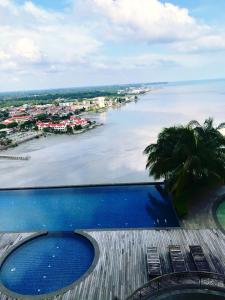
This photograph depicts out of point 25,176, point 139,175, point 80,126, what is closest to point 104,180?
point 139,175

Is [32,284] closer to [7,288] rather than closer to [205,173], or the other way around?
[7,288]

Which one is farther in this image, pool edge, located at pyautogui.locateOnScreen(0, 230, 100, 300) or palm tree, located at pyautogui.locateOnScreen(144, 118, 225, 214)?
palm tree, located at pyautogui.locateOnScreen(144, 118, 225, 214)

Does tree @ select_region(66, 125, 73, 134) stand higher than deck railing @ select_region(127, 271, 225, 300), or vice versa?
deck railing @ select_region(127, 271, 225, 300)

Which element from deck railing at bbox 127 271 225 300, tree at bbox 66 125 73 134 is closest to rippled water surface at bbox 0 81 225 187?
tree at bbox 66 125 73 134

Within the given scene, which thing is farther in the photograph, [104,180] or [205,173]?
[104,180]

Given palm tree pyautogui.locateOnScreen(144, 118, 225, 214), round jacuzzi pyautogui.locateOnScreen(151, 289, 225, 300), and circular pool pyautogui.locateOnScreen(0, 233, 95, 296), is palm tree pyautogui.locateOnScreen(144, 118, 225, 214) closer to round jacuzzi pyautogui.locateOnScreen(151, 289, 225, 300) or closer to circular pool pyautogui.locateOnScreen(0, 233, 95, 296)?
circular pool pyautogui.locateOnScreen(0, 233, 95, 296)

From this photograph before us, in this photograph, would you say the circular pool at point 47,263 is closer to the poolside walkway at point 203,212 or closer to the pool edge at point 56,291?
the pool edge at point 56,291

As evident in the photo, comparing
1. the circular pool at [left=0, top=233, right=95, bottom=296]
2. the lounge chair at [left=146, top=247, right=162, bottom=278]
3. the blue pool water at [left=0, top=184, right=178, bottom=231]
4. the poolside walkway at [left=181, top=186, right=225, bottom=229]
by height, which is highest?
the lounge chair at [left=146, top=247, right=162, bottom=278]
